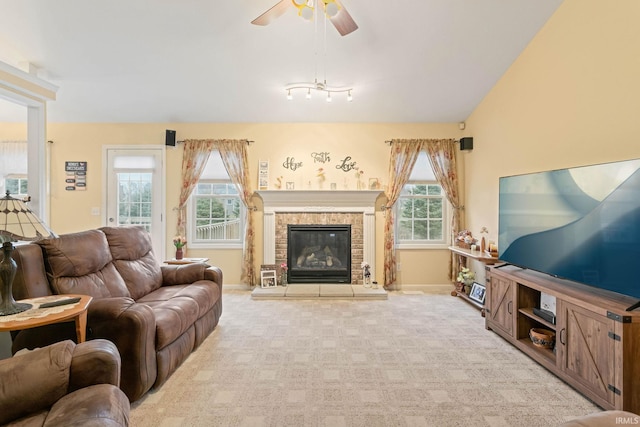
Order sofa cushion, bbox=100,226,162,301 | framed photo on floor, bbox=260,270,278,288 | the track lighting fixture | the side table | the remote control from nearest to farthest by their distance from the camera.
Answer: the side table < the remote control < sofa cushion, bbox=100,226,162,301 < the track lighting fixture < framed photo on floor, bbox=260,270,278,288

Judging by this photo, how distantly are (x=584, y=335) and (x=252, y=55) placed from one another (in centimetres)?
407

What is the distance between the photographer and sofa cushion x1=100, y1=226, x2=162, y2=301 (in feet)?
9.92

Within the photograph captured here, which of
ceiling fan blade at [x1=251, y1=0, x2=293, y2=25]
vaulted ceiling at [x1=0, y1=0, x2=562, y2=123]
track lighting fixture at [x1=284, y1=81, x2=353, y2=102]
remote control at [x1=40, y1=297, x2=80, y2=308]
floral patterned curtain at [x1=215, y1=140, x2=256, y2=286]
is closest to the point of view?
remote control at [x1=40, y1=297, x2=80, y2=308]

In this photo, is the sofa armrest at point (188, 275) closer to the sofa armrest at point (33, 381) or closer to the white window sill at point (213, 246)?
the white window sill at point (213, 246)

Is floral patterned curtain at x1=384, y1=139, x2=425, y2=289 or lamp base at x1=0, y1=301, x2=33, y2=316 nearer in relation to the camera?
lamp base at x1=0, y1=301, x2=33, y2=316

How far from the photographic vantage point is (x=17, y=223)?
1888 mm

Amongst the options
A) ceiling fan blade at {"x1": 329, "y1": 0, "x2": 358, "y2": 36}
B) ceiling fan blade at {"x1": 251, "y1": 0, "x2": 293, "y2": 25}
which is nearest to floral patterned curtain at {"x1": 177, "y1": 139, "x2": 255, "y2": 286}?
ceiling fan blade at {"x1": 251, "y1": 0, "x2": 293, "y2": 25}

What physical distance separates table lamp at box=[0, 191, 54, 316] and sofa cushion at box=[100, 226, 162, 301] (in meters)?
1.05

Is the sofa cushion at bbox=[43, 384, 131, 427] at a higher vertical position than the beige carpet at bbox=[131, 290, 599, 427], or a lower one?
higher

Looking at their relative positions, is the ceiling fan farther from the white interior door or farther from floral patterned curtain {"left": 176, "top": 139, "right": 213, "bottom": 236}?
the white interior door

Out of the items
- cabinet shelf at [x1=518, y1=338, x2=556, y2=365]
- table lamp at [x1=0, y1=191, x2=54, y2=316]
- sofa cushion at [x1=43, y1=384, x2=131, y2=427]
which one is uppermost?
table lamp at [x1=0, y1=191, x2=54, y2=316]

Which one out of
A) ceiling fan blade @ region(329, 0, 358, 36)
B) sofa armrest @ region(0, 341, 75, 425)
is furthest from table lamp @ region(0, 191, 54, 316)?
ceiling fan blade @ region(329, 0, 358, 36)

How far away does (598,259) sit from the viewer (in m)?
2.29

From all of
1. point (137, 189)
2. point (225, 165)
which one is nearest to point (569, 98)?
point (225, 165)
